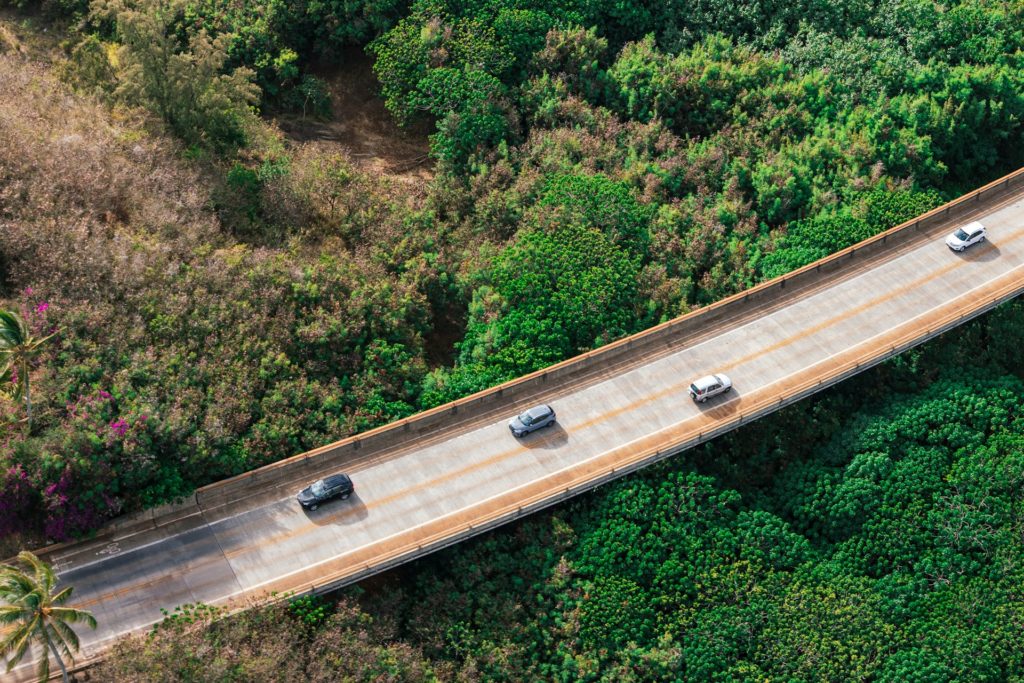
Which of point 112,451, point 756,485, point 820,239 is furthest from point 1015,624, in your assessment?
point 112,451

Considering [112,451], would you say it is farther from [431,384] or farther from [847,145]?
[847,145]

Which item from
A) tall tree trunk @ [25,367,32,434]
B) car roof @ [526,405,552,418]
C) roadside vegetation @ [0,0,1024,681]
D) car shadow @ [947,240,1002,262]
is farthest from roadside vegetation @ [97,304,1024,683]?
tall tree trunk @ [25,367,32,434]

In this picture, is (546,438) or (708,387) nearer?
(546,438)

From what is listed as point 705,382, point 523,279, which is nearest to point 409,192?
point 523,279

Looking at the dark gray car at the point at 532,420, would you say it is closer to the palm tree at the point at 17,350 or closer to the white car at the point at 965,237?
the palm tree at the point at 17,350

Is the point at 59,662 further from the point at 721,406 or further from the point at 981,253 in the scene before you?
the point at 981,253

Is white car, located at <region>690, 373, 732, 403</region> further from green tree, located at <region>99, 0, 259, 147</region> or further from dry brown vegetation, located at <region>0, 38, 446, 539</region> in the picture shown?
green tree, located at <region>99, 0, 259, 147</region>
